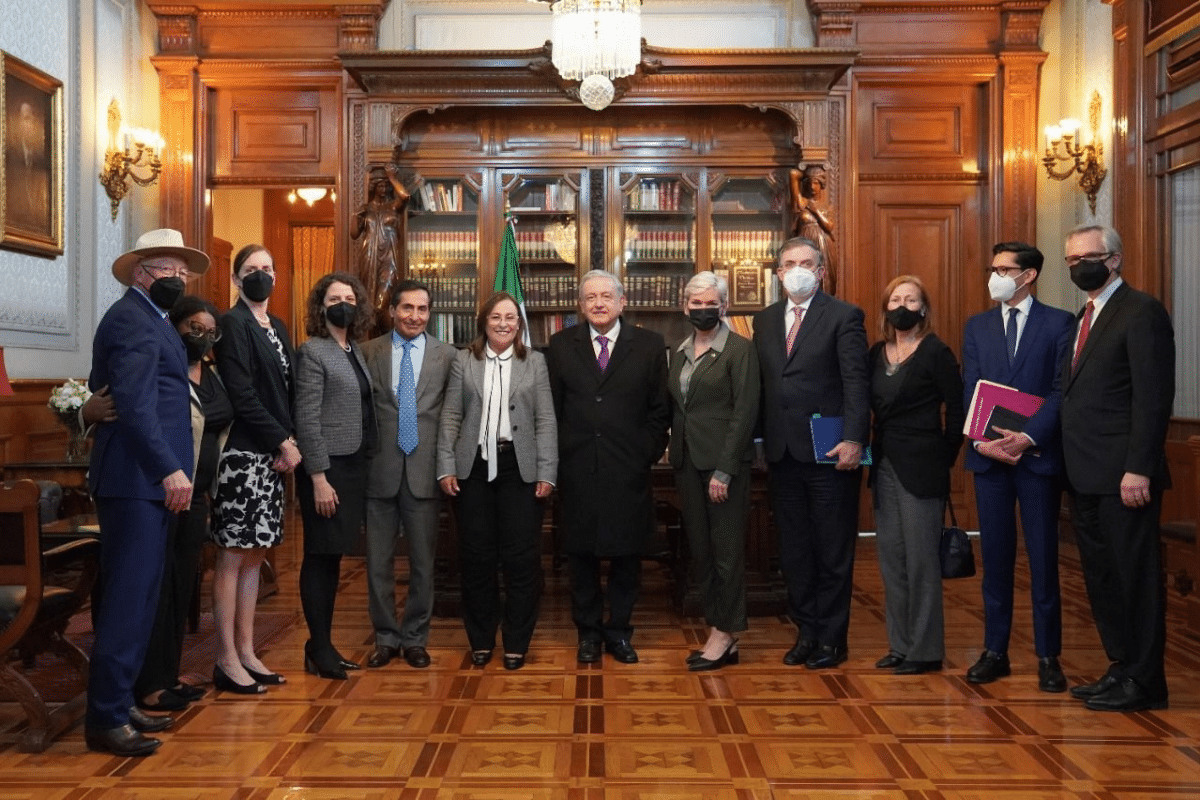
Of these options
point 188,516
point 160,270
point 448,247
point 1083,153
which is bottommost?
point 188,516

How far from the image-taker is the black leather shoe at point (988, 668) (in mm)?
3859

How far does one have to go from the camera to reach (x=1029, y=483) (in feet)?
12.4

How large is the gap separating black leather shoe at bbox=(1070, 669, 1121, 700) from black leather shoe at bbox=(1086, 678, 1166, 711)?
21 millimetres

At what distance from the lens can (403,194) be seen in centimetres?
717

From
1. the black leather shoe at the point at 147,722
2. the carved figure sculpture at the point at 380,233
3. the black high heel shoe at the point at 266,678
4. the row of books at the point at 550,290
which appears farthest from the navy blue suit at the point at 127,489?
the row of books at the point at 550,290

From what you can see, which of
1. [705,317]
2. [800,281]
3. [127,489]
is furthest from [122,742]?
[800,281]

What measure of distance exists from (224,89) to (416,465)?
4640 millimetres

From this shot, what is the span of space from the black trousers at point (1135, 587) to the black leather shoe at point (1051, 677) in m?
0.21

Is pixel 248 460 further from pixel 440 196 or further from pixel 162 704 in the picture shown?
pixel 440 196

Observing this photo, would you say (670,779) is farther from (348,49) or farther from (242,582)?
(348,49)

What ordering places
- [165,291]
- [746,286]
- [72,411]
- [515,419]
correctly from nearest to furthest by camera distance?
[165,291] < [515,419] < [72,411] < [746,286]

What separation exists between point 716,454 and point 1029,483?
1.10 metres

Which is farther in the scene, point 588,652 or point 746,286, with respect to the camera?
point 746,286

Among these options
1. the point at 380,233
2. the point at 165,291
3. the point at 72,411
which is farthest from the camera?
the point at 380,233
